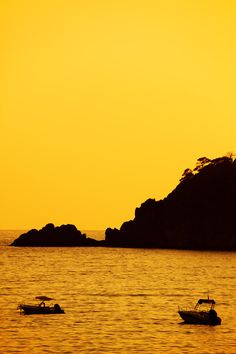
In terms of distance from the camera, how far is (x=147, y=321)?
8188cm

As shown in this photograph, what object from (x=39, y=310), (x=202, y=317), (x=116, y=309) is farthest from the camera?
(x=116, y=309)

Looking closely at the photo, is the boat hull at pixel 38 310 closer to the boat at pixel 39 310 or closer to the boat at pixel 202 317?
the boat at pixel 39 310

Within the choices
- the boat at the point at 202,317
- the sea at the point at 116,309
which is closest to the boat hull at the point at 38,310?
the sea at the point at 116,309

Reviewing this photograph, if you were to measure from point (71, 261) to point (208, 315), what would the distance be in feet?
397

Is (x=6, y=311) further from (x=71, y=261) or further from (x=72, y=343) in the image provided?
(x=71, y=261)

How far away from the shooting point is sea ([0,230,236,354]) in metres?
67.9

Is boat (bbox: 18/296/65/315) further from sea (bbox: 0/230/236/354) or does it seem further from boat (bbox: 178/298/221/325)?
boat (bbox: 178/298/221/325)

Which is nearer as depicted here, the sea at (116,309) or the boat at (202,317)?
the sea at (116,309)

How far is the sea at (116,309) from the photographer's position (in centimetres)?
6788

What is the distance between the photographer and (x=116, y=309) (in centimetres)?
9169

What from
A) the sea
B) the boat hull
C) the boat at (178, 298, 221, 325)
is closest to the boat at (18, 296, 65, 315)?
the boat hull

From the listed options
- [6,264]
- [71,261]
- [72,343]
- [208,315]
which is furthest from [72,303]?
[71,261]

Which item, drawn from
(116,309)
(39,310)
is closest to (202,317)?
(116,309)

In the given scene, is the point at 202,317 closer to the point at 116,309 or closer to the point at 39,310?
the point at 116,309
